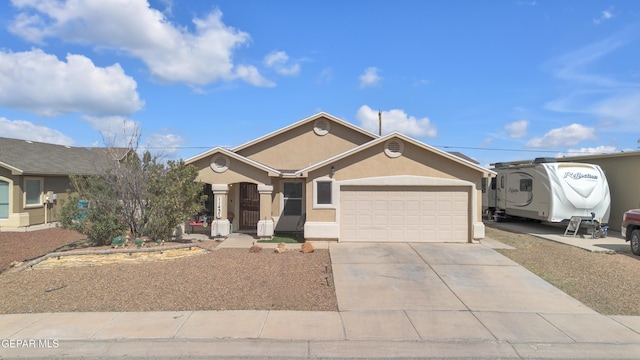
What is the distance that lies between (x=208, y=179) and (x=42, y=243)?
6.18m

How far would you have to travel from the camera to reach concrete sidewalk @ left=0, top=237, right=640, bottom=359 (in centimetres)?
545

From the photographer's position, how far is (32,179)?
734 inches

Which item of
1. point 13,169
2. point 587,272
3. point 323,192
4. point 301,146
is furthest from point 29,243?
point 587,272

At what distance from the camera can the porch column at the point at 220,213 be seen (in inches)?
583

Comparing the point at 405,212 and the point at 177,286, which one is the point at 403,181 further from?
the point at 177,286

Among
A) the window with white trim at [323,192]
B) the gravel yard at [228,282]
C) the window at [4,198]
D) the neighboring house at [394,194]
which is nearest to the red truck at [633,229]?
the gravel yard at [228,282]

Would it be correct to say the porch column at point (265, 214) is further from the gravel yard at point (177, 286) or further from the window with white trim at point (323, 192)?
the gravel yard at point (177, 286)

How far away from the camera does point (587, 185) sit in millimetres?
16422

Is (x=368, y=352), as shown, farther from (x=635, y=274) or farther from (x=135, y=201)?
(x=135, y=201)

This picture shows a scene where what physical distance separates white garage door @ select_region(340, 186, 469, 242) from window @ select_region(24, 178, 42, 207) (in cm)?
1481

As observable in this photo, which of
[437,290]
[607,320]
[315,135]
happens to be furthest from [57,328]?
[315,135]

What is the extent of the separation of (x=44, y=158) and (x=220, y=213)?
493 inches

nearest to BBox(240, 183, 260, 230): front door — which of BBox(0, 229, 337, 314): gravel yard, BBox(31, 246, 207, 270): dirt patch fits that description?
BBox(31, 246, 207, 270): dirt patch

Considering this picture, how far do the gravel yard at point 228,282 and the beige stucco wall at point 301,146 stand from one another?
6.36 m
